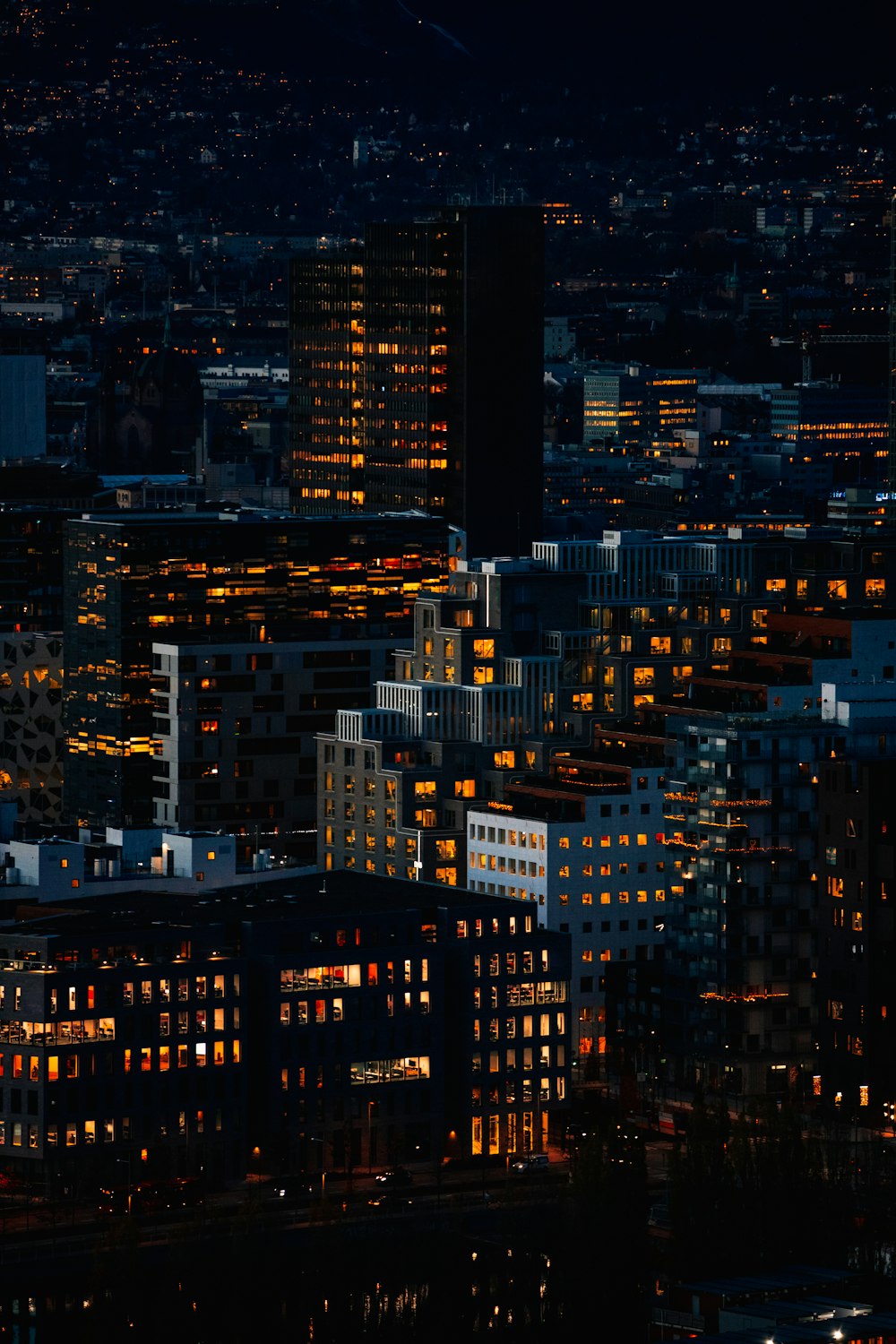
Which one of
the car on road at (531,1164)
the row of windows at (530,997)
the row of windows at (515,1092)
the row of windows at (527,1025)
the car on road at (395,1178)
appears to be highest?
the row of windows at (530,997)

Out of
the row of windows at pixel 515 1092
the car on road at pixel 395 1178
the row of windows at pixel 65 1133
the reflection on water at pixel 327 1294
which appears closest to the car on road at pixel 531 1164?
the row of windows at pixel 515 1092

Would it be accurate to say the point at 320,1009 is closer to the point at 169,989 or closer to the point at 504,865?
the point at 169,989

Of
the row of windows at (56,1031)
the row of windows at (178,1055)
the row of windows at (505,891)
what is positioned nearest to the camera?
the row of windows at (56,1031)

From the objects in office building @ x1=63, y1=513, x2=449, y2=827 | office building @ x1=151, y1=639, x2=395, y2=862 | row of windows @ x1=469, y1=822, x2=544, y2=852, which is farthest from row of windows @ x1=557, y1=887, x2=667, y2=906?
office building @ x1=63, y1=513, x2=449, y2=827

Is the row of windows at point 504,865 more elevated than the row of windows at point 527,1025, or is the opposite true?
the row of windows at point 504,865

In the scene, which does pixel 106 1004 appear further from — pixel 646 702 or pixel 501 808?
pixel 646 702

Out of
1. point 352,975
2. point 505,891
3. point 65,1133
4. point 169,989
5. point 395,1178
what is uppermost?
point 169,989

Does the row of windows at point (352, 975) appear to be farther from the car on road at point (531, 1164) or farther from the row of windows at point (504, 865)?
the row of windows at point (504, 865)

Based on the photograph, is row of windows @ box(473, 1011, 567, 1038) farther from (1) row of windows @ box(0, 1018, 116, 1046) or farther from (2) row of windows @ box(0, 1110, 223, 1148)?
(2) row of windows @ box(0, 1110, 223, 1148)

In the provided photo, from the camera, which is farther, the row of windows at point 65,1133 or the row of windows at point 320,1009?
the row of windows at point 320,1009

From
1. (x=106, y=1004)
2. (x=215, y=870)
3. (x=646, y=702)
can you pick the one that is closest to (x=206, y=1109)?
(x=106, y=1004)

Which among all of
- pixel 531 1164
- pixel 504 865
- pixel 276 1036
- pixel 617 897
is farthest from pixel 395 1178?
pixel 504 865
